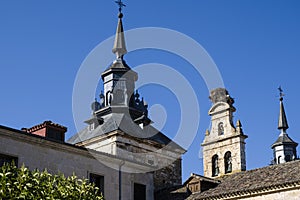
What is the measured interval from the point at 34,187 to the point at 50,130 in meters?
10.1

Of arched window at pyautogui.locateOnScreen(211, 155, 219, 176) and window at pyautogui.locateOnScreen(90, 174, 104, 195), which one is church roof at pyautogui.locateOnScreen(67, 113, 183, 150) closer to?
arched window at pyautogui.locateOnScreen(211, 155, 219, 176)

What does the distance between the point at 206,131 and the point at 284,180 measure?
17.4m

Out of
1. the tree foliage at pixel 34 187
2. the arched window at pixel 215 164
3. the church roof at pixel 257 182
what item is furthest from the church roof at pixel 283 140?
the tree foliage at pixel 34 187

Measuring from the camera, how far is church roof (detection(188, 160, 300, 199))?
20984mm

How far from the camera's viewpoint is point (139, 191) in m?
24.4

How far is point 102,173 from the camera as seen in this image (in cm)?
2253

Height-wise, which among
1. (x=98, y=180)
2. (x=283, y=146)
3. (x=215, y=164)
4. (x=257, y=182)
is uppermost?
(x=283, y=146)

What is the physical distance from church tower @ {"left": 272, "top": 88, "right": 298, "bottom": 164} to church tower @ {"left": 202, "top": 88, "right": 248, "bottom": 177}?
44.1ft

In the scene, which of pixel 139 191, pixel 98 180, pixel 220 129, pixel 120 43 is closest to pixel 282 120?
pixel 220 129

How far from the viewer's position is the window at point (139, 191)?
24.2 metres

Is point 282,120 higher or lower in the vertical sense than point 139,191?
higher

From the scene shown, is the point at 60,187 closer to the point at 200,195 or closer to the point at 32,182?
the point at 32,182

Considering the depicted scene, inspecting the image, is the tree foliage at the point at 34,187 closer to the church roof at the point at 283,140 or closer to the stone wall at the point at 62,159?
the stone wall at the point at 62,159

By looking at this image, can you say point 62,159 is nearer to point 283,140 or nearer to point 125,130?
point 125,130
